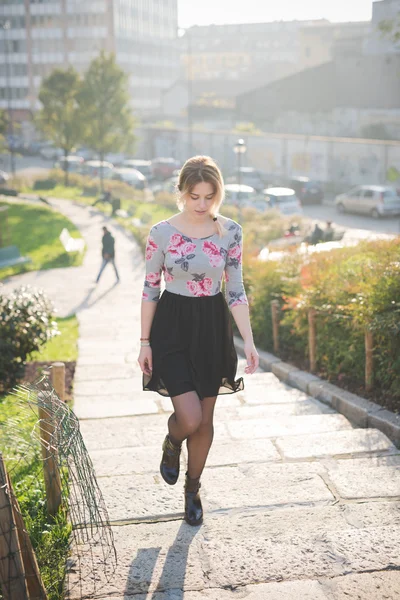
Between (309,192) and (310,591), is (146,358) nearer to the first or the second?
(310,591)

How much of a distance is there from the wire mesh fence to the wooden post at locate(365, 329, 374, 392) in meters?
3.07

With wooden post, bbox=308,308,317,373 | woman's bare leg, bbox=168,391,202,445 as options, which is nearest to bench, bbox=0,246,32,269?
wooden post, bbox=308,308,317,373

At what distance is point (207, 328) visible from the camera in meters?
4.21

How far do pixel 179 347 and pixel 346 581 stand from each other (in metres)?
1.42

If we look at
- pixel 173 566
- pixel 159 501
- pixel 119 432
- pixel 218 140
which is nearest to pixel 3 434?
pixel 173 566

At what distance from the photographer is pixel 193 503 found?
423cm

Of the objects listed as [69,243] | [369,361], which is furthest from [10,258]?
[369,361]

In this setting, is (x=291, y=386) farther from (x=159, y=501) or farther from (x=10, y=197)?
(x=10, y=197)

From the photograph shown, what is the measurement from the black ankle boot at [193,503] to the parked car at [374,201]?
1155 inches

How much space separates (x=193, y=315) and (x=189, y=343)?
151 mm

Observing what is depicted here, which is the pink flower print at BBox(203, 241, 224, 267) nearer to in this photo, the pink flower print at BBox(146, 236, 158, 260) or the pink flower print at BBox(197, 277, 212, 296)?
the pink flower print at BBox(197, 277, 212, 296)

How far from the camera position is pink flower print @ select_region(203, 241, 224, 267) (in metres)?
4.20

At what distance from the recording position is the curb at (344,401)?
5.84 m

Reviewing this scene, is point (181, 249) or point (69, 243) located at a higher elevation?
point (181, 249)
